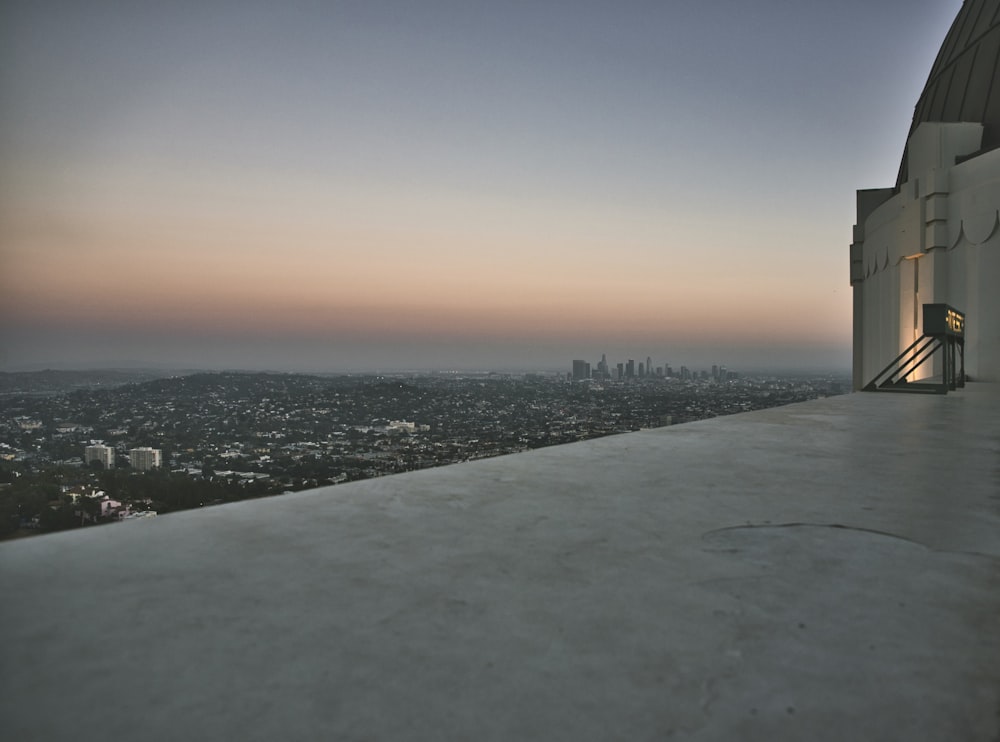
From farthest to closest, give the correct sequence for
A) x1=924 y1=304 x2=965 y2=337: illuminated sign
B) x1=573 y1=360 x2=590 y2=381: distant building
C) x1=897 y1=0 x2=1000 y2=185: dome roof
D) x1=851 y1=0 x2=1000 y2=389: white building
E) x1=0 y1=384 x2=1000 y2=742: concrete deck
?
x1=573 y1=360 x2=590 y2=381: distant building → x1=897 y1=0 x2=1000 y2=185: dome roof → x1=851 y1=0 x2=1000 y2=389: white building → x1=924 y1=304 x2=965 y2=337: illuminated sign → x1=0 y1=384 x2=1000 y2=742: concrete deck

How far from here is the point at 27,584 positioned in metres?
1.95

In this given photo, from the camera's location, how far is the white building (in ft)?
50.0

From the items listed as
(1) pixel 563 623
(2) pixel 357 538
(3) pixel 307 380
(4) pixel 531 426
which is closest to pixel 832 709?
(1) pixel 563 623

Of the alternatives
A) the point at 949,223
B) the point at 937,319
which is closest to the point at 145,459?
the point at 937,319

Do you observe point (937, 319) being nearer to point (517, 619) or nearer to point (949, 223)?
point (949, 223)

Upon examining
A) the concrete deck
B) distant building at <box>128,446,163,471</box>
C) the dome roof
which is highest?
the dome roof

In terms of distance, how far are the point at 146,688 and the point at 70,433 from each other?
2297cm

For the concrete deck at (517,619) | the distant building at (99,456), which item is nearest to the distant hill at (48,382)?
the distant building at (99,456)

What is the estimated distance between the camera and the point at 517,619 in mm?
1643

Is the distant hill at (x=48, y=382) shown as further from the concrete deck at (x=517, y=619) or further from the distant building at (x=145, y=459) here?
the concrete deck at (x=517, y=619)

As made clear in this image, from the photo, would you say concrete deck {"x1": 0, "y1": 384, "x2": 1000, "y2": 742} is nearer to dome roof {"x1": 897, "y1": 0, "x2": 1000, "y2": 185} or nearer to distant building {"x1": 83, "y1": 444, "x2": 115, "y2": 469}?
distant building {"x1": 83, "y1": 444, "x2": 115, "y2": 469}

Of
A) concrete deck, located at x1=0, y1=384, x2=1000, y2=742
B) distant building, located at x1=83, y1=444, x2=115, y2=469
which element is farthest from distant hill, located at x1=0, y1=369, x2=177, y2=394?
concrete deck, located at x1=0, y1=384, x2=1000, y2=742

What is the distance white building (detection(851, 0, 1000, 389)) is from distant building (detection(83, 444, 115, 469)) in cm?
2322

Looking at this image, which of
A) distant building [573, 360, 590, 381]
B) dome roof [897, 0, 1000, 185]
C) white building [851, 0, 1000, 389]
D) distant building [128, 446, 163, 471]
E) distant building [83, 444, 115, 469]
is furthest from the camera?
distant building [573, 360, 590, 381]
